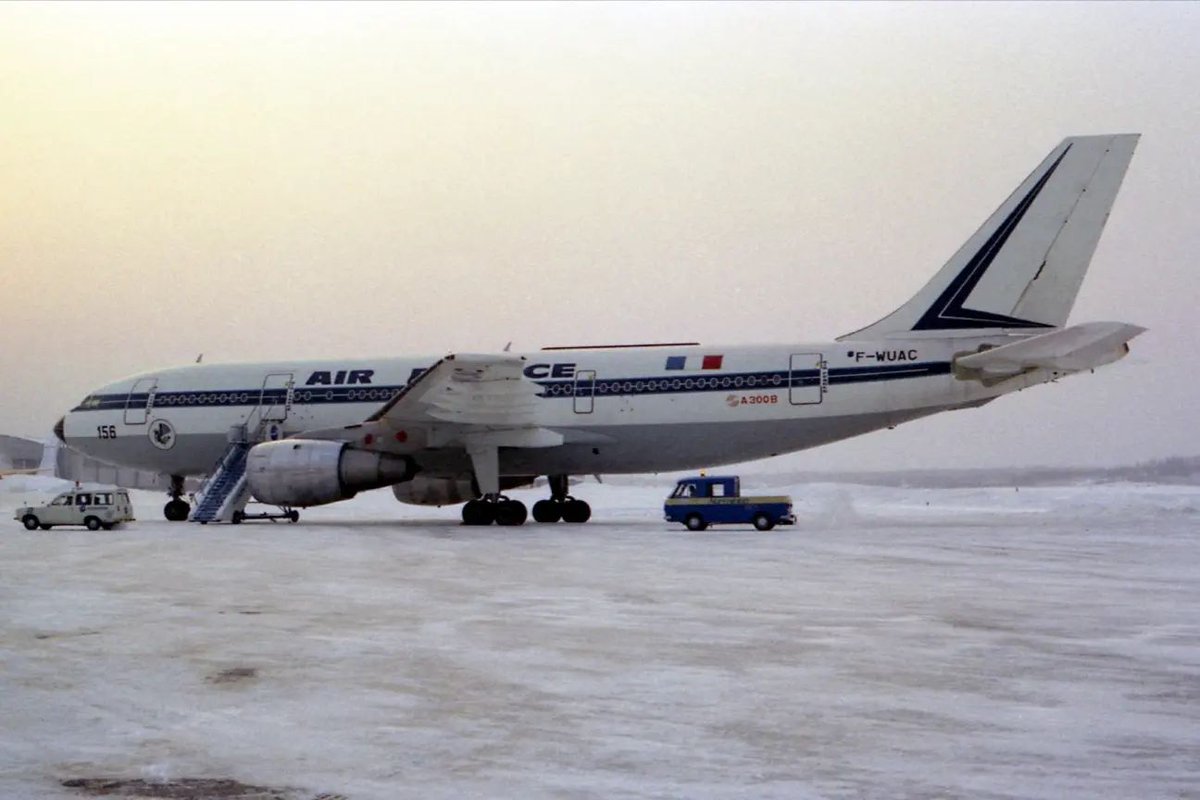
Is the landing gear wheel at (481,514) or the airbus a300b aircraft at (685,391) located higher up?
the airbus a300b aircraft at (685,391)

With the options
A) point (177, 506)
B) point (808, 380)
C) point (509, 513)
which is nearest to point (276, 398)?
point (177, 506)

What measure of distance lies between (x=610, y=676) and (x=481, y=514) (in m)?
19.8

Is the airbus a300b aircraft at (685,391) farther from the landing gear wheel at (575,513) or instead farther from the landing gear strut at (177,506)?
the landing gear strut at (177,506)

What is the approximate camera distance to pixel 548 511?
29562mm

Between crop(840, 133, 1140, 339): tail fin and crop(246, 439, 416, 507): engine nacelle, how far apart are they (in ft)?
37.3

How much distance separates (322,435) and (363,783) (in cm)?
2357

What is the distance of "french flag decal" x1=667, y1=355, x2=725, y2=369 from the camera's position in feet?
89.9

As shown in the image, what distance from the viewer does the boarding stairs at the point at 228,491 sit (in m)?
29.1

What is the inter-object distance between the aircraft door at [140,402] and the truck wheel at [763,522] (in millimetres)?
15199

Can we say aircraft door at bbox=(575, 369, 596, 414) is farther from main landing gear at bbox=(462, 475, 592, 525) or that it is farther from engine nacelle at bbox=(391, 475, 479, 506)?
engine nacelle at bbox=(391, 475, 479, 506)

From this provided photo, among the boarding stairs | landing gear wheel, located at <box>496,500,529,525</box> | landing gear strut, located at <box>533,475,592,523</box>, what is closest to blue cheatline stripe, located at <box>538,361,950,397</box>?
landing gear strut, located at <box>533,475,592,523</box>

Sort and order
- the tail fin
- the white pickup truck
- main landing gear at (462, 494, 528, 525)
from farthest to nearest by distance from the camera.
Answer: main landing gear at (462, 494, 528, 525), the white pickup truck, the tail fin

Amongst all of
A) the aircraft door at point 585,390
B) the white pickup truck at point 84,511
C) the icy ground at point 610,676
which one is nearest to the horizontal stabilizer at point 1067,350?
the icy ground at point 610,676

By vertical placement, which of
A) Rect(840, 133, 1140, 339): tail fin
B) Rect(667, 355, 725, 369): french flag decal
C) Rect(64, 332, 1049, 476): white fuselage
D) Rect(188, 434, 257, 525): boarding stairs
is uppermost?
Answer: Rect(840, 133, 1140, 339): tail fin
